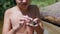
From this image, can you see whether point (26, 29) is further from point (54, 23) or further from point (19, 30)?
point (54, 23)

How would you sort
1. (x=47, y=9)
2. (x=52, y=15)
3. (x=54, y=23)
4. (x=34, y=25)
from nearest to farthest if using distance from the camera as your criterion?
1. (x=34, y=25)
2. (x=54, y=23)
3. (x=52, y=15)
4. (x=47, y=9)

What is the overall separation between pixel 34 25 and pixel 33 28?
0.01 m

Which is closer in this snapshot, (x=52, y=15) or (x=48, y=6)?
(x=52, y=15)

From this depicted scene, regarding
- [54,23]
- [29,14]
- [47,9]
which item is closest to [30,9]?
[29,14]

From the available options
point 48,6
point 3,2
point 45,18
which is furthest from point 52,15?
point 3,2

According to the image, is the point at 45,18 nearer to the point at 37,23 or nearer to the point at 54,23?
the point at 54,23

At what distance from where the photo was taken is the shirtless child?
0.43 metres

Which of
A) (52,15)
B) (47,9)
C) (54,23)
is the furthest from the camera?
(47,9)

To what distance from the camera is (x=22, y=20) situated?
432 millimetres

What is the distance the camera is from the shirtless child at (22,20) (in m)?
0.43

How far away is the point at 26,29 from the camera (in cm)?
46

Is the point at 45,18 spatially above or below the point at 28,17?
below

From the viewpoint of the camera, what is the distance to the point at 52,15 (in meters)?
1.56

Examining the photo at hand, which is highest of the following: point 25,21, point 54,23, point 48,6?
point 25,21
